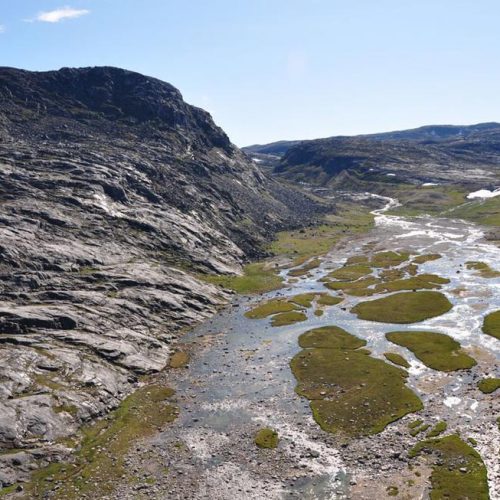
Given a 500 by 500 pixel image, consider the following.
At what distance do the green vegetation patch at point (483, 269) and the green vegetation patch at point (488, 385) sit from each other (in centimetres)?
6429

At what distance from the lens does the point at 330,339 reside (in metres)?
83.9

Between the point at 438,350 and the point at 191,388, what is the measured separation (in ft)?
131

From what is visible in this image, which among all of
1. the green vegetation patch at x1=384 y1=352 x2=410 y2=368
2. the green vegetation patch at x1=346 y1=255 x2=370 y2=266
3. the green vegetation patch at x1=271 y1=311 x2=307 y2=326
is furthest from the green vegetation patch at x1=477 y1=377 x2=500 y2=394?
the green vegetation patch at x1=346 y1=255 x2=370 y2=266

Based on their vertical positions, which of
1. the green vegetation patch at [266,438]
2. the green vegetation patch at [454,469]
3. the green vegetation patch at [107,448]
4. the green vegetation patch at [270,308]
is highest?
the green vegetation patch at [270,308]

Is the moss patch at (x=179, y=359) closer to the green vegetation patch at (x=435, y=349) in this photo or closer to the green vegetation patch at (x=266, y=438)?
the green vegetation patch at (x=266, y=438)

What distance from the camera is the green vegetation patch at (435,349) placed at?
2741 inches

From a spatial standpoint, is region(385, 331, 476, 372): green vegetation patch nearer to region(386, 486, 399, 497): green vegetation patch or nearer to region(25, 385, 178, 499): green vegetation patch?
region(386, 486, 399, 497): green vegetation patch

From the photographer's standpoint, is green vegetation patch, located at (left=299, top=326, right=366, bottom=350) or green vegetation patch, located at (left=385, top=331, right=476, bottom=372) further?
green vegetation patch, located at (left=299, top=326, right=366, bottom=350)

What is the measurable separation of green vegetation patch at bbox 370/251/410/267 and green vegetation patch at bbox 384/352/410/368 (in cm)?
7004

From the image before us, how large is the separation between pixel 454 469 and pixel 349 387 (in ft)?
Answer: 67.6

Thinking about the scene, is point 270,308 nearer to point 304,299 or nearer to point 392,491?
point 304,299

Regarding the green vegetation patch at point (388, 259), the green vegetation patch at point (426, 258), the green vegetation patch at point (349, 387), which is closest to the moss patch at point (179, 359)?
the green vegetation patch at point (349, 387)

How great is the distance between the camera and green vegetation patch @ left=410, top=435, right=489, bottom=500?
42.5 m

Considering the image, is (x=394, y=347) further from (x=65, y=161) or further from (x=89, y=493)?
(x=65, y=161)
